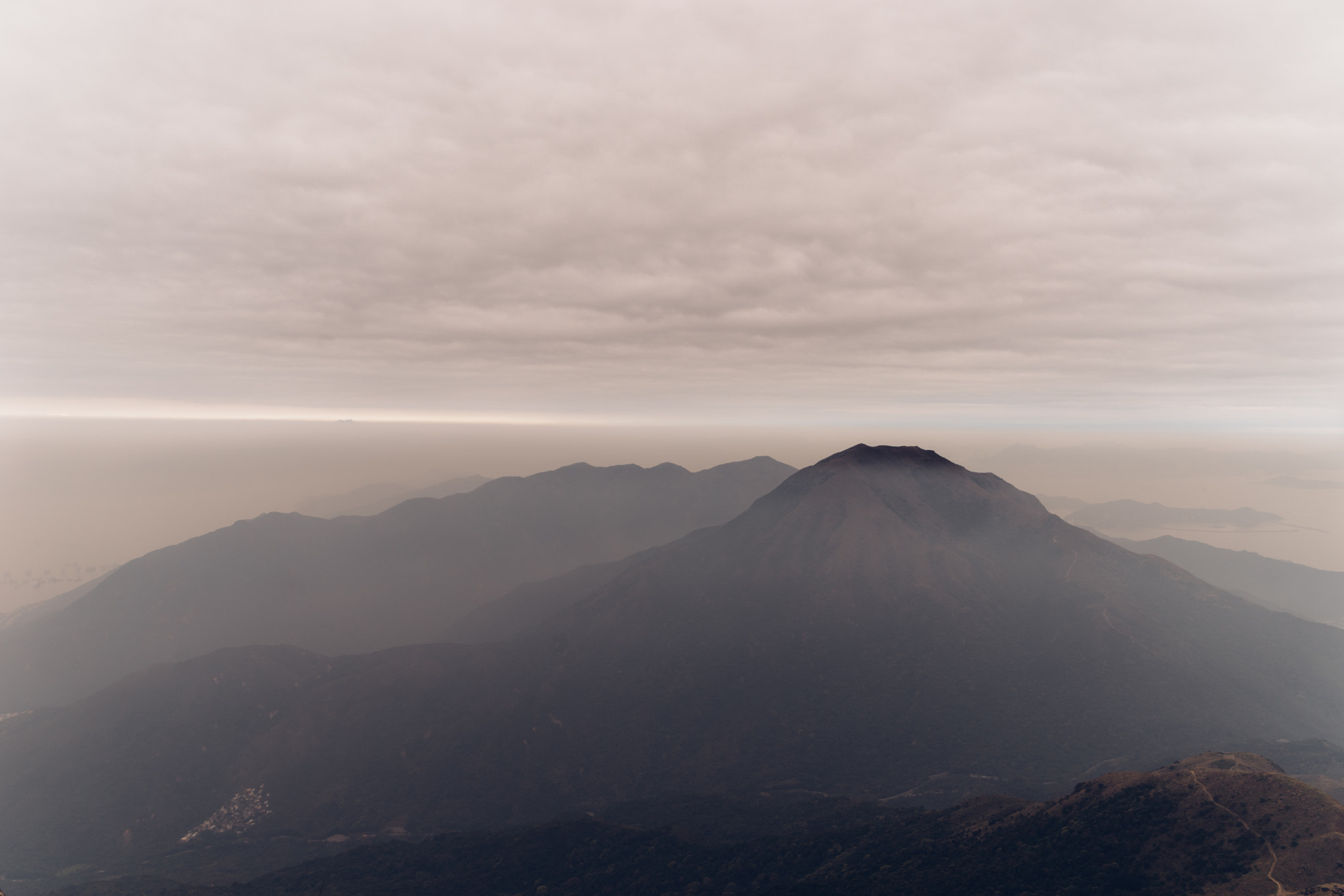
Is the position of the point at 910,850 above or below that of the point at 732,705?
above

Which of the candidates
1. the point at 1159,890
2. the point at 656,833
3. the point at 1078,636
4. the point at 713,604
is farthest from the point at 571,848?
the point at 1078,636

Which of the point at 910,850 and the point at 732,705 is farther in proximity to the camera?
the point at 732,705

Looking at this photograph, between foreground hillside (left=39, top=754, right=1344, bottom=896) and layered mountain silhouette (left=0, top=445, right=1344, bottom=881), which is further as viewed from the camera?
layered mountain silhouette (left=0, top=445, right=1344, bottom=881)

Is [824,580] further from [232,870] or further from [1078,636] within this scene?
[232,870]
